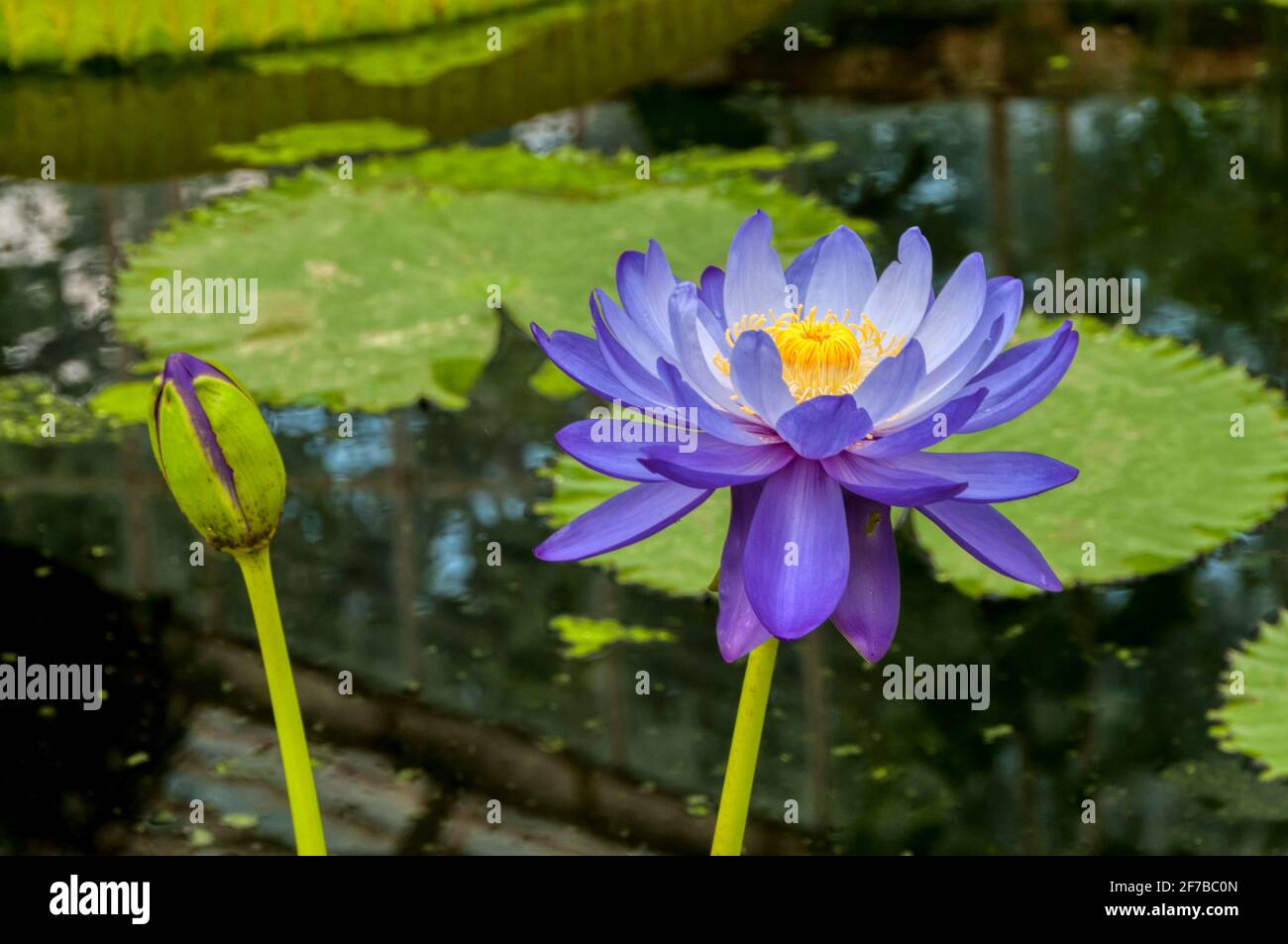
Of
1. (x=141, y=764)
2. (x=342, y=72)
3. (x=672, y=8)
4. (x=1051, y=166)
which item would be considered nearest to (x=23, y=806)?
(x=141, y=764)

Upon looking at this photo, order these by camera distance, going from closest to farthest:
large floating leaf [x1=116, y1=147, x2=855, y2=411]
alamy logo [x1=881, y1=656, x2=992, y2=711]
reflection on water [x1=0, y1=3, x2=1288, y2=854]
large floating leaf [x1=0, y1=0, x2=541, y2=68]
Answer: reflection on water [x1=0, y1=3, x2=1288, y2=854], alamy logo [x1=881, y1=656, x2=992, y2=711], large floating leaf [x1=116, y1=147, x2=855, y2=411], large floating leaf [x1=0, y1=0, x2=541, y2=68]

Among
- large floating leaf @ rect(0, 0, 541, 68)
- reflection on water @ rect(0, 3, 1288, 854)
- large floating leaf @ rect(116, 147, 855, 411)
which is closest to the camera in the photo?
reflection on water @ rect(0, 3, 1288, 854)

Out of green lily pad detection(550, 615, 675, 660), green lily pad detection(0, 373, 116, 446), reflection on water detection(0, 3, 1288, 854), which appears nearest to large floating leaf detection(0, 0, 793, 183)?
reflection on water detection(0, 3, 1288, 854)

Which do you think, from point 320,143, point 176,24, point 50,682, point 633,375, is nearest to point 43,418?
point 50,682

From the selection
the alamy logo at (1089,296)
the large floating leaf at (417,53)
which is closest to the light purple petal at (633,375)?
the alamy logo at (1089,296)

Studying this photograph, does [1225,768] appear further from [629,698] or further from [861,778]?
[629,698]

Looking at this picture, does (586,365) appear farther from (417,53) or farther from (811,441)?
(417,53)

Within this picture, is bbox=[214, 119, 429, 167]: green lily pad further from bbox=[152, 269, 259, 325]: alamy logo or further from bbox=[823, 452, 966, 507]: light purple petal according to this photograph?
bbox=[823, 452, 966, 507]: light purple petal
